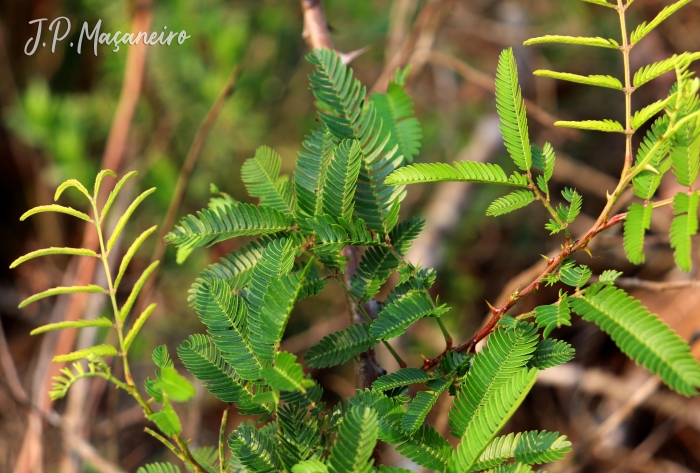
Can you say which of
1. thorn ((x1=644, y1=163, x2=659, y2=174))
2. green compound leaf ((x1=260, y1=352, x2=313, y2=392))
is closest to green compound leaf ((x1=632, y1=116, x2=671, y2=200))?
thorn ((x1=644, y1=163, x2=659, y2=174))

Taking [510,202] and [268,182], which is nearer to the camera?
[510,202]

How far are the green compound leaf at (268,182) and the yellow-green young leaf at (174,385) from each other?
26 centimetres

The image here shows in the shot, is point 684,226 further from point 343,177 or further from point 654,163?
point 343,177

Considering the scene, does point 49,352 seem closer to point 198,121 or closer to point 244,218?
point 198,121

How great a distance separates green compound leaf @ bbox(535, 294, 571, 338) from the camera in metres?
0.49

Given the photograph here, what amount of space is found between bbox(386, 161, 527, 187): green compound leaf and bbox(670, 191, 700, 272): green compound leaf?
137 mm

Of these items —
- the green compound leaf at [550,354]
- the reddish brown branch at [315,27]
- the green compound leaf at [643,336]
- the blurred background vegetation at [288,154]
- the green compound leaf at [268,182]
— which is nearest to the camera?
the green compound leaf at [643,336]

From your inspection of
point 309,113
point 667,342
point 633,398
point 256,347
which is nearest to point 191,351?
point 256,347

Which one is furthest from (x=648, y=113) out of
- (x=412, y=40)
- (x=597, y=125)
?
(x=412, y=40)

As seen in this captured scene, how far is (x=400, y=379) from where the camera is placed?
0.54m

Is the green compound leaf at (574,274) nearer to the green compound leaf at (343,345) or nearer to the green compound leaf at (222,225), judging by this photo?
the green compound leaf at (343,345)

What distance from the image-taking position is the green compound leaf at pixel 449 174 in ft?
1.82

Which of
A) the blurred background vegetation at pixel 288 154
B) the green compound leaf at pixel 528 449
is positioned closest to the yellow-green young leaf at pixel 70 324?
the green compound leaf at pixel 528 449

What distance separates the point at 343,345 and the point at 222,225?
0.18m
